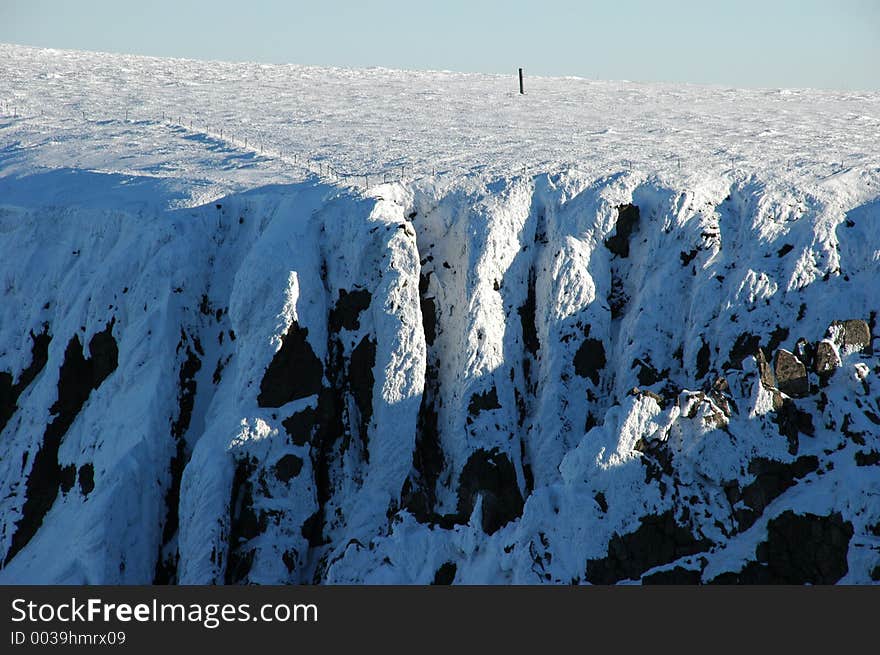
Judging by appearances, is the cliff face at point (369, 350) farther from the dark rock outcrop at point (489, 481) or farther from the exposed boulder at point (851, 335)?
the exposed boulder at point (851, 335)

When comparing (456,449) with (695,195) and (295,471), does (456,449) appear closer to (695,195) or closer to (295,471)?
(295,471)

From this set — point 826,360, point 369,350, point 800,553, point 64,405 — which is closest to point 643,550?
point 800,553

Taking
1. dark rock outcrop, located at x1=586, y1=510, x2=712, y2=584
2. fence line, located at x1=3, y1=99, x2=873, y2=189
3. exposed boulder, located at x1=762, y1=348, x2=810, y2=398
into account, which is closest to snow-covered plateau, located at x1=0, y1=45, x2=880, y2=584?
exposed boulder, located at x1=762, y1=348, x2=810, y2=398

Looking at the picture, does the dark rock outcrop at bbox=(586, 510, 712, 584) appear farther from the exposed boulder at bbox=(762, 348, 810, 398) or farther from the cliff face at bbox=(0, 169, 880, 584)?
the exposed boulder at bbox=(762, 348, 810, 398)

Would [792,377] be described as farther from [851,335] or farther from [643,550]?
[643,550]

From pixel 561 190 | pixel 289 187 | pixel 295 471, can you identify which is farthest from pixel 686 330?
pixel 289 187

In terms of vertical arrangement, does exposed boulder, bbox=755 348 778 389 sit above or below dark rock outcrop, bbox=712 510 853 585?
above
